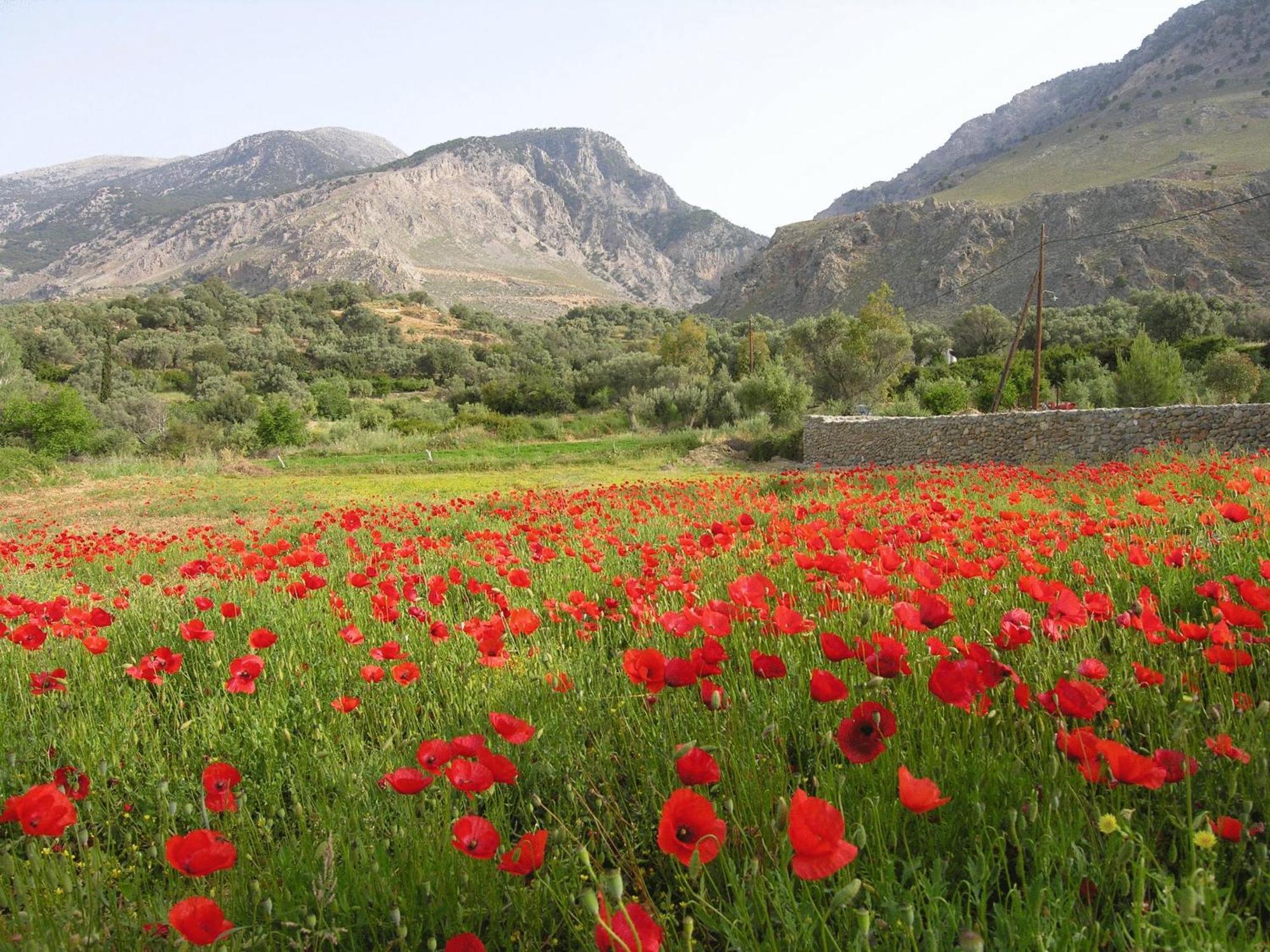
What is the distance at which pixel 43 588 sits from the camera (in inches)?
227

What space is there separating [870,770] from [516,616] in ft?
4.04

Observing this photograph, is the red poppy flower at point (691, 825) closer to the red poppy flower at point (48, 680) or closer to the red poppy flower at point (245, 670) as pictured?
the red poppy flower at point (245, 670)

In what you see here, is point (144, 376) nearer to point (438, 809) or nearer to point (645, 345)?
point (645, 345)

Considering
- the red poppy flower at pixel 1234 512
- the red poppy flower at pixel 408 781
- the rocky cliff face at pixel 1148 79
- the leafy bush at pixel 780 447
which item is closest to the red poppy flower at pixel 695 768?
the red poppy flower at pixel 408 781

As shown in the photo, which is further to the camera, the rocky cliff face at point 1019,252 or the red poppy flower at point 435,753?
the rocky cliff face at point 1019,252

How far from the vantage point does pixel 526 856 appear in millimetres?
1104

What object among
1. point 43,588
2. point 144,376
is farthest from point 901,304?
point 43,588

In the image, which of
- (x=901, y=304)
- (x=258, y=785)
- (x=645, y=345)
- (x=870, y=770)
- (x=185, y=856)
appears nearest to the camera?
(x=185, y=856)

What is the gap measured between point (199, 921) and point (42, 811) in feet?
1.84

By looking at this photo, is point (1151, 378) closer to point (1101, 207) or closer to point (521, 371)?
point (521, 371)

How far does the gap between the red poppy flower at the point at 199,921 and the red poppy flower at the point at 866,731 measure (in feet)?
3.22

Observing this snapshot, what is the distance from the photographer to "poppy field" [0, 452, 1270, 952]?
114 cm

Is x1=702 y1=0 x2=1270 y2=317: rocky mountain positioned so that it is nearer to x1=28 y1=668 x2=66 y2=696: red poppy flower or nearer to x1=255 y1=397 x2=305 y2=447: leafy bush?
x1=255 y1=397 x2=305 y2=447: leafy bush

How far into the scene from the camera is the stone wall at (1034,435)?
537 inches
